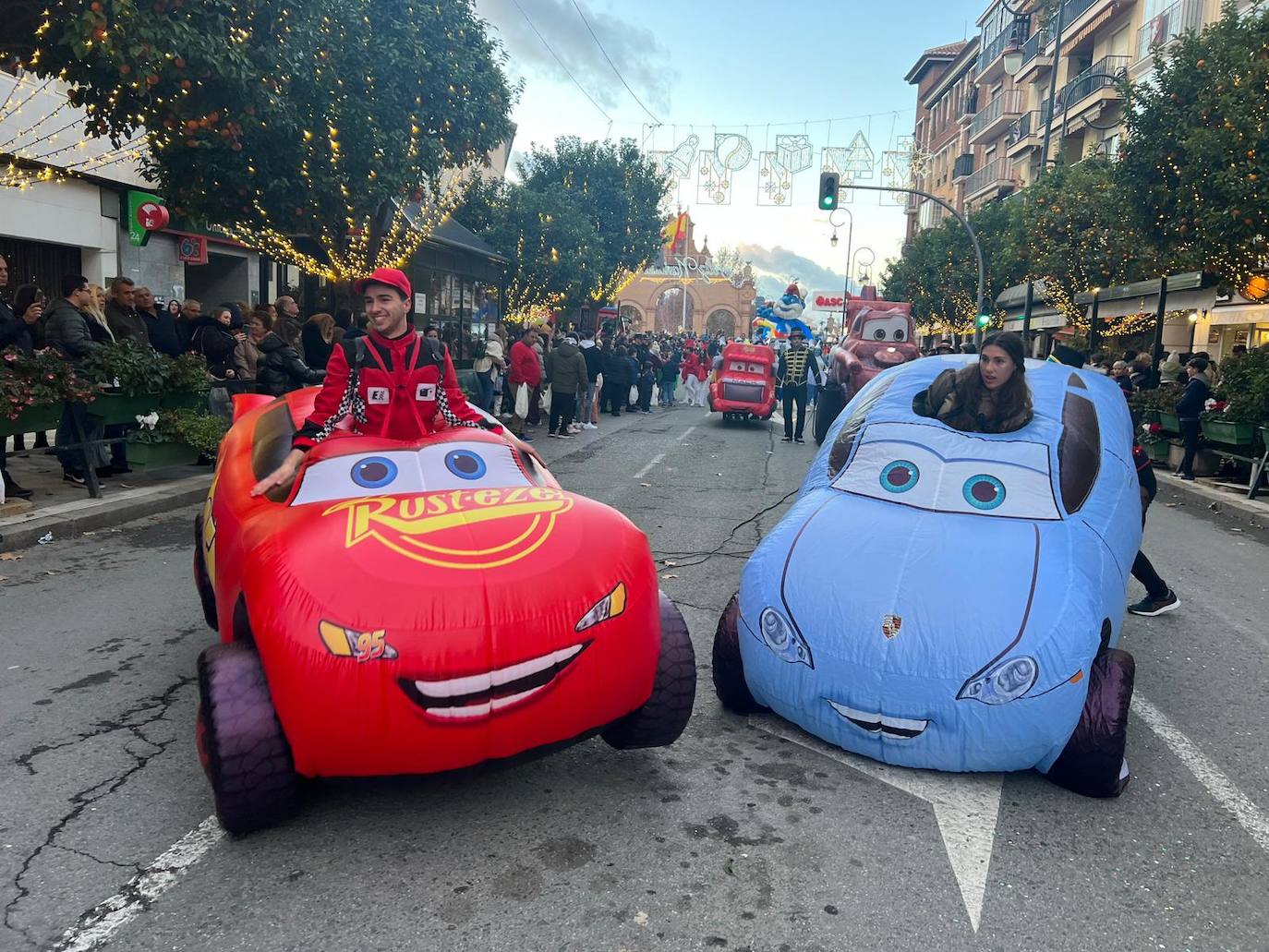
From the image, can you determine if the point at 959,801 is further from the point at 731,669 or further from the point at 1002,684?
the point at 731,669

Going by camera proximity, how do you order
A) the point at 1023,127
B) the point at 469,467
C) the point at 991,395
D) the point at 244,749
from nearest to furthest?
1. the point at 244,749
2. the point at 469,467
3. the point at 991,395
4. the point at 1023,127

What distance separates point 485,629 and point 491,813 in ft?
2.66

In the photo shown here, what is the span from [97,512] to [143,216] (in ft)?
36.3

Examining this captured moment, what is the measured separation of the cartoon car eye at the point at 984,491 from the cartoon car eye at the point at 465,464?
2151 mm

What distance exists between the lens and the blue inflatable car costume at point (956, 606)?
3391 millimetres

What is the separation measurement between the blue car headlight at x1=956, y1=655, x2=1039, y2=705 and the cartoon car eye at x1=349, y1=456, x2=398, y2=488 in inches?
90.2

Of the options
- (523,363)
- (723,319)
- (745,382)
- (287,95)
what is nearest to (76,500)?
(287,95)

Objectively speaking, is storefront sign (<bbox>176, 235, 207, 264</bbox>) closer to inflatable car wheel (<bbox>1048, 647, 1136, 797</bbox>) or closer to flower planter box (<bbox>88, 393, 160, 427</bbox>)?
flower planter box (<bbox>88, 393, 160, 427</bbox>)

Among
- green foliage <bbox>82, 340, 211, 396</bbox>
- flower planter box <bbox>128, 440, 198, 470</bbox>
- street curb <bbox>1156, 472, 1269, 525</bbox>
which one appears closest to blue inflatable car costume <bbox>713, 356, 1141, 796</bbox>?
green foliage <bbox>82, 340, 211, 396</bbox>

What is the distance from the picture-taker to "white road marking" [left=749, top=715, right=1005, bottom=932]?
2945 mm

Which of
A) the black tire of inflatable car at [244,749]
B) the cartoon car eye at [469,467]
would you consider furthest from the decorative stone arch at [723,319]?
the black tire of inflatable car at [244,749]

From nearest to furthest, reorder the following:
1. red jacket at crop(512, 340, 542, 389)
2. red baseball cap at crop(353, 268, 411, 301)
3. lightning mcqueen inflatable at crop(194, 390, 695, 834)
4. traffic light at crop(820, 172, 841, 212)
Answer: lightning mcqueen inflatable at crop(194, 390, 695, 834) → red baseball cap at crop(353, 268, 411, 301) → red jacket at crop(512, 340, 542, 389) → traffic light at crop(820, 172, 841, 212)

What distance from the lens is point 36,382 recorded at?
7574mm

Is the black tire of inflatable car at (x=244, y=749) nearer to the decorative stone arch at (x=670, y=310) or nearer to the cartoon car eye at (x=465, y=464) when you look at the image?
the cartoon car eye at (x=465, y=464)
